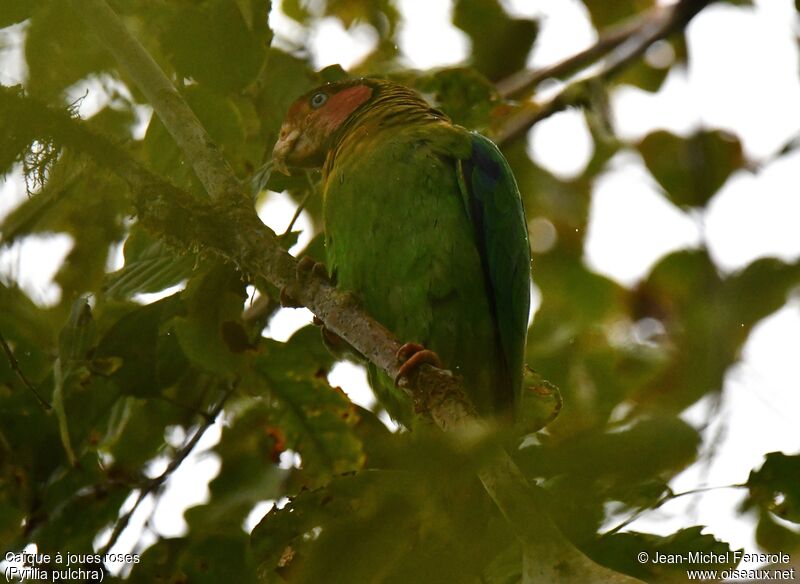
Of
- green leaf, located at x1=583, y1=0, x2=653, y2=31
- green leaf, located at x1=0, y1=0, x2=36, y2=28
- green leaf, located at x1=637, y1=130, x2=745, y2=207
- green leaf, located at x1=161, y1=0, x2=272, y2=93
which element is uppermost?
green leaf, located at x1=0, y1=0, x2=36, y2=28

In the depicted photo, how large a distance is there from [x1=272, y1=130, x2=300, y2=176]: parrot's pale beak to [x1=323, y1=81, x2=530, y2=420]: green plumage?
0.65 ft

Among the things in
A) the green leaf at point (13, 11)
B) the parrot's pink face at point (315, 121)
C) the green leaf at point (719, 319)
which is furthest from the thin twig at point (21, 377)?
the green leaf at point (719, 319)

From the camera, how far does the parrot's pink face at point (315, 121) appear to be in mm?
3762

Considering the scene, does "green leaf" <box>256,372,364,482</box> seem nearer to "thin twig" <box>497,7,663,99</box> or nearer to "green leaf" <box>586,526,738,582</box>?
"green leaf" <box>586,526,738,582</box>

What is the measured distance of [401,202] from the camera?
3377 mm

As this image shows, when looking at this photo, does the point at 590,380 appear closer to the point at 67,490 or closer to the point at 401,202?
the point at 401,202

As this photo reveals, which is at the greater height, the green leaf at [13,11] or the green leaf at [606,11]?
the green leaf at [13,11]

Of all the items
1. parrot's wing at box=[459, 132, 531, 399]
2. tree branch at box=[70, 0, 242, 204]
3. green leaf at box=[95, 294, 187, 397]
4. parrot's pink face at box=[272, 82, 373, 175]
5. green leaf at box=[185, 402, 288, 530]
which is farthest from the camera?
parrot's pink face at box=[272, 82, 373, 175]

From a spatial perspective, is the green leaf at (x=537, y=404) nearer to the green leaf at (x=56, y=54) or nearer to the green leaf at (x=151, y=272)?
the green leaf at (x=151, y=272)

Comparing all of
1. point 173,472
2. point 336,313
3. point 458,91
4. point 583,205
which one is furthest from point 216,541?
point 583,205

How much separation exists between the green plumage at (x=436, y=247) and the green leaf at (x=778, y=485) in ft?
3.04

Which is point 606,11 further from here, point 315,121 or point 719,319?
point 719,319

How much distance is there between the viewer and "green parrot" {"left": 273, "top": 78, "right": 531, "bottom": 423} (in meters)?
3.30

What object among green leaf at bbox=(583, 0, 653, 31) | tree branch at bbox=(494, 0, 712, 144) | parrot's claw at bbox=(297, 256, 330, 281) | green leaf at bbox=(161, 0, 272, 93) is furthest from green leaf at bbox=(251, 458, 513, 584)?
green leaf at bbox=(583, 0, 653, 31)
